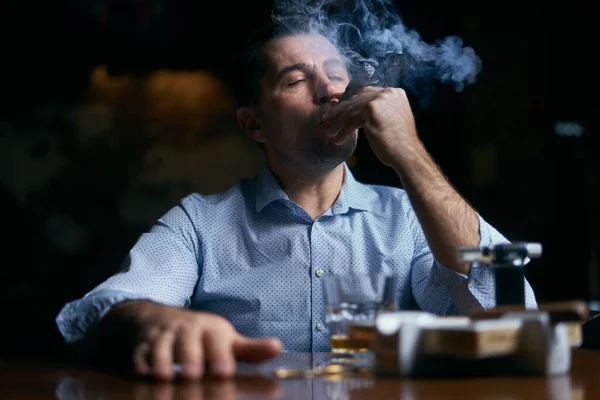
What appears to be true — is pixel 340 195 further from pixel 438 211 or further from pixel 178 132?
pixel 178 132

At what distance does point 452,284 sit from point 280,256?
0.51 metres

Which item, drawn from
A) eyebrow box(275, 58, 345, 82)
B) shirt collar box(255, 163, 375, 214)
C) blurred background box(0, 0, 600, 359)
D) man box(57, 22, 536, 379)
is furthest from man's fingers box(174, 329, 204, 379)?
blurred background box(0, 0, 600, 359)

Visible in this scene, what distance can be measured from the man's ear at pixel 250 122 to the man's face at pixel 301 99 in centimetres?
6

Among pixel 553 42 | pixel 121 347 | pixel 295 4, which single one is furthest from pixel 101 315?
pixel 553 42

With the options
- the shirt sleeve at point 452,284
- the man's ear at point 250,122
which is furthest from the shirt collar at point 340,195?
the man's ear at point 250,122

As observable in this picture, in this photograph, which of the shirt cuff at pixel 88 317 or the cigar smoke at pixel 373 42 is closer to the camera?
the shirt cuff at pixel 88 317

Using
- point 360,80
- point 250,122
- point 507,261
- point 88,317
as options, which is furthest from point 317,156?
point 507,261

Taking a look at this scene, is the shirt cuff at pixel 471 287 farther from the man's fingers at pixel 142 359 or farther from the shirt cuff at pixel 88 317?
the man's fingers at pixel 142 359

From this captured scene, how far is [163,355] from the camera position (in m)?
1.07

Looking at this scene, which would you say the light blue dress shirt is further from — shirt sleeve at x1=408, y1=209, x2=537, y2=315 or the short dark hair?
the short dark hair

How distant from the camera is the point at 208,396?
0.95m

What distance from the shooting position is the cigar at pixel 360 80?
230cm

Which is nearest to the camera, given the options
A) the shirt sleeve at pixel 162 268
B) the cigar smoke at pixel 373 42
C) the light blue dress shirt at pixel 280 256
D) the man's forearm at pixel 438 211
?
the shirt sleeve at pixel 162 268

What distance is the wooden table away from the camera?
947 mm
